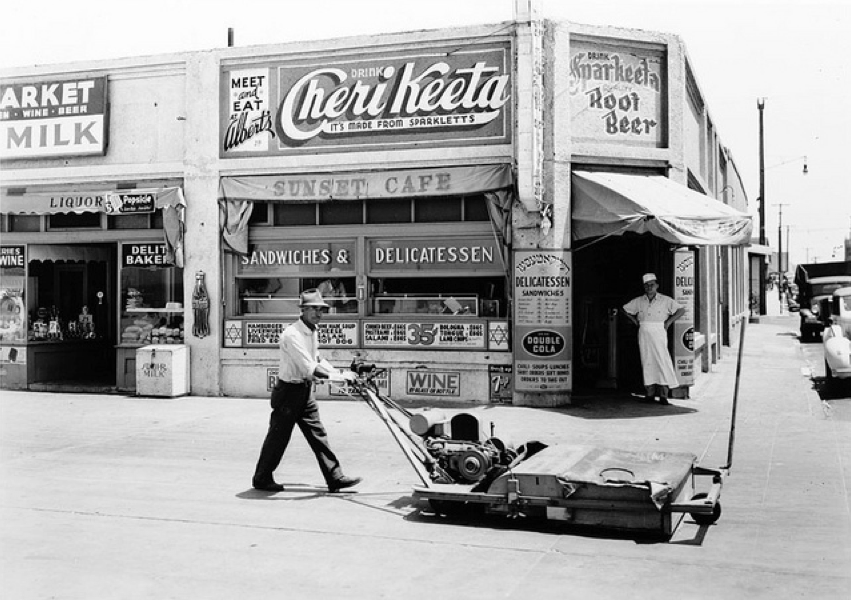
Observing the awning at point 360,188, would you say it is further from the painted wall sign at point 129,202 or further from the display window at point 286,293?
the painted wall sign at point 129,202

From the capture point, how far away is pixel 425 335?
13.7 meters

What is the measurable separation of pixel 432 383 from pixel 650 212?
4181 millimetres

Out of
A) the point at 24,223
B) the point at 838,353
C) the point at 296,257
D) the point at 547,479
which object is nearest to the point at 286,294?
the point at 296,257

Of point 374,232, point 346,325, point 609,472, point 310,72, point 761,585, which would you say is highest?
point 310,72

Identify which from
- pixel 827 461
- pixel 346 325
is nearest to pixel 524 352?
pixel 346 325

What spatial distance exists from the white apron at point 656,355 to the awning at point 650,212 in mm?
1619

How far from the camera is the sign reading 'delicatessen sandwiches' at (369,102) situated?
13.5 metres

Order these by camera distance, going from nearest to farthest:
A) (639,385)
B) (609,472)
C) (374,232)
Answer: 1. (609,472)
2. (374,232)
3. (639,385)

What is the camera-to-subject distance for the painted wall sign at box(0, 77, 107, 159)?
50.2 feet

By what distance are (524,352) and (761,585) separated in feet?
25.5

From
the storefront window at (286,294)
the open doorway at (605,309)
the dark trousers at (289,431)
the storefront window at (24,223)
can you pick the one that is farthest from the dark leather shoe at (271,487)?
the storefront window at (24,223)

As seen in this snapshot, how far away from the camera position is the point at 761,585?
542cm

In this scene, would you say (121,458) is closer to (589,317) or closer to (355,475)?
(355,475)

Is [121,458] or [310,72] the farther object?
[310,72]
